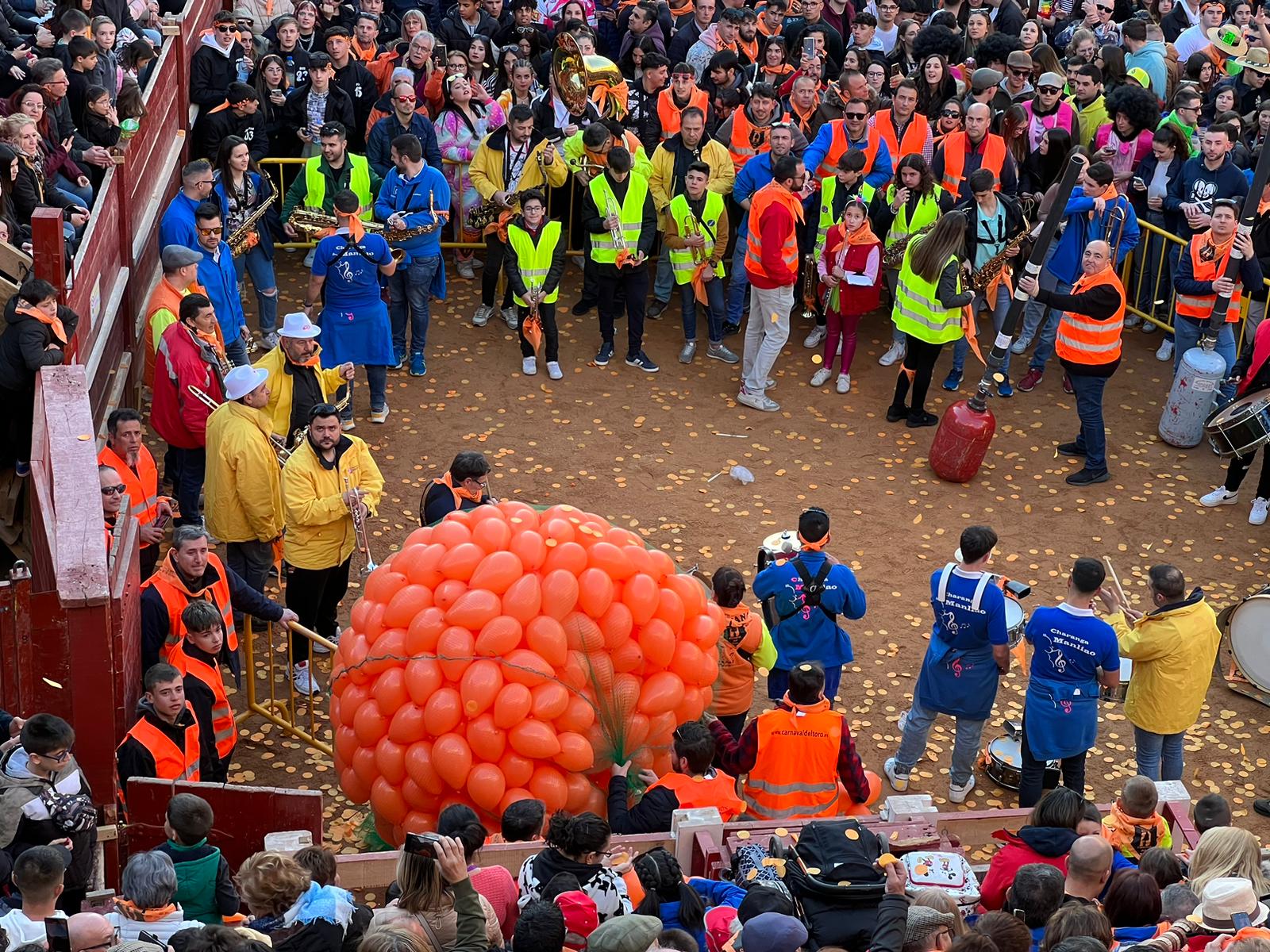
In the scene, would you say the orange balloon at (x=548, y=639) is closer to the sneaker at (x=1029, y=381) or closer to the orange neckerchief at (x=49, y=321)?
the orange neckerchief at (x=49, y=321)

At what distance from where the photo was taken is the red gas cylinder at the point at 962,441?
12.7 metres

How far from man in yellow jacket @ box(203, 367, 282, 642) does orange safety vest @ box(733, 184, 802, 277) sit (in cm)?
471

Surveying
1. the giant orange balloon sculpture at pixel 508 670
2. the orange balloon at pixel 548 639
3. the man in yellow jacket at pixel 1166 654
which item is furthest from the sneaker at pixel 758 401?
the orange balloon at pixel 548 639

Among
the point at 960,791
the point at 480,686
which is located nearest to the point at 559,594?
the point at 480,686

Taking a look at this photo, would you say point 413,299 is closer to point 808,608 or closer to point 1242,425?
point 808,608

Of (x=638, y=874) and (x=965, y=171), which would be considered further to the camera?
(x=965, y=171)

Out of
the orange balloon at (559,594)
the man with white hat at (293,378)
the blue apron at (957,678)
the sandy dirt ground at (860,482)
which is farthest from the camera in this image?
the man with white hat at (293,378)

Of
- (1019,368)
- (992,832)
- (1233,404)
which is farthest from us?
(1019,368)

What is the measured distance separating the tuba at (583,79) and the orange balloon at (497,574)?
7.81 m

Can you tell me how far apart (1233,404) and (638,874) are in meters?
7.57

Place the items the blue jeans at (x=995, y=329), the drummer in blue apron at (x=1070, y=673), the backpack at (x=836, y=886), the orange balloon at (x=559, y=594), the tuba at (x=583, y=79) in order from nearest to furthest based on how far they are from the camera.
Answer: the backpack at (x=836, y=886)
the orange balloon at (x=559, y=594)
the drummer in blue apron at (x=1070, y=673)
the blue jeans at (x=995, y=329)
the tuba at (x=583, y=79)

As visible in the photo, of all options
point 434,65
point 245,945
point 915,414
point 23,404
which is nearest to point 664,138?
point 434,65

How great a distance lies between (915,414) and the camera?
13609 mm

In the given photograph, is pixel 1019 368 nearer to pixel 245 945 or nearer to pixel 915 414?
pixel 915 414
